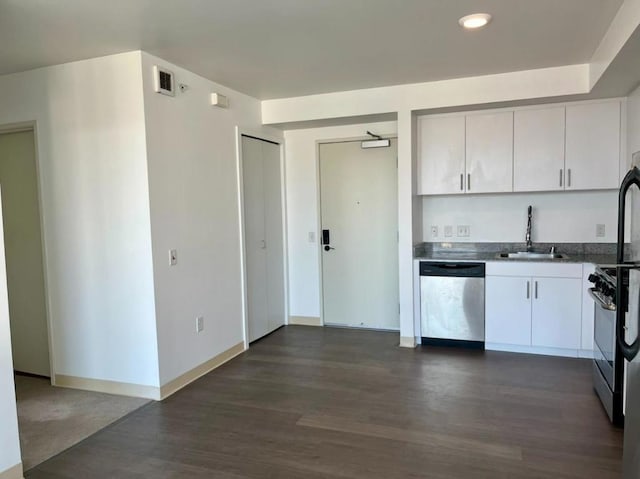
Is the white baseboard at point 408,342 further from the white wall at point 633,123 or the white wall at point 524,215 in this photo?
the white wall at point 633,123

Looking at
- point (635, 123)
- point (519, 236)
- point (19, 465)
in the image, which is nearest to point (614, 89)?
→ point (635, 123)

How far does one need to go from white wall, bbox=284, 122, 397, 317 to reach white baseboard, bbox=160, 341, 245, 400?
1.15 m

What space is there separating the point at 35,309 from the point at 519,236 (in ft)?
15.0

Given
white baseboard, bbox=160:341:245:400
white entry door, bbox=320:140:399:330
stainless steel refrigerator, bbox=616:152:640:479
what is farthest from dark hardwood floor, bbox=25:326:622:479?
white entry door, bbox=320:140:399:330

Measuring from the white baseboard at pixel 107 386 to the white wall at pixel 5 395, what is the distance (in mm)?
1068

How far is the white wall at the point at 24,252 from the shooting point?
3840 mm

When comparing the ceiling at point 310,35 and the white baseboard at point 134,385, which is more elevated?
the ceiling at point 310,35

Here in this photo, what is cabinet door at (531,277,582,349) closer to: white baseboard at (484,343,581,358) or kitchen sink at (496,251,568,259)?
white baseboard at (484,343,581,358)

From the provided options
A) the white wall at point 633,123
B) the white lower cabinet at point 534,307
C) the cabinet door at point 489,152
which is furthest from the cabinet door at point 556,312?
the white wall at point 633,123

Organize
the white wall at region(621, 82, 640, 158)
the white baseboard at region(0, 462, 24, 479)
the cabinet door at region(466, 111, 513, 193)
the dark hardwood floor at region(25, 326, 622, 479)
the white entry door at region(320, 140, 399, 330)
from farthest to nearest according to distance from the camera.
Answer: the white entry door at region(320, 140, 399, 330), the cabinet door at region(466, 111, 513, 193), the white wall at region(621, 82, 640, 158), the dark hardwood floor at region(25, 326, 622, 479), the white baseboard at region(0, 462, 24, 479)

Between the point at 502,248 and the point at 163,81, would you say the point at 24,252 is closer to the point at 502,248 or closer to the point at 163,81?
the point at 163,81

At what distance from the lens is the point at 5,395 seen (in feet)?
7.81

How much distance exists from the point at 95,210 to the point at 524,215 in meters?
3.96

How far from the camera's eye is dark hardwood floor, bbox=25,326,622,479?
2.51 meters
